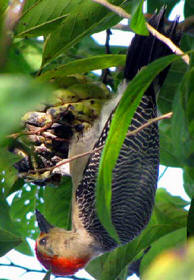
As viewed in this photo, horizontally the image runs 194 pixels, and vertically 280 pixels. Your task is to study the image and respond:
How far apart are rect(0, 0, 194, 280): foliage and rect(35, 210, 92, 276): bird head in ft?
0.28

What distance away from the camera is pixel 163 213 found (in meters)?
2.61

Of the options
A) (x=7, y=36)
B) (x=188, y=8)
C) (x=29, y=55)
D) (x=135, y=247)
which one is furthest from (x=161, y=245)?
(x=7, y=36)

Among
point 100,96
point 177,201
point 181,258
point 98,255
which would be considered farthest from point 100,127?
point 181,258

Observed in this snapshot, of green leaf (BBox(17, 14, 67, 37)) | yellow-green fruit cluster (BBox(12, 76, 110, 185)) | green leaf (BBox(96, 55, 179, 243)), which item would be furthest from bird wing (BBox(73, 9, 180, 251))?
green leaf (BBox(96, 55, 179, 243))

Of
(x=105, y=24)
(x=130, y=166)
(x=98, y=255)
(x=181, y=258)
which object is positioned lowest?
(x=98, y=255)

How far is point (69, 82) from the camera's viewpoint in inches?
92.3

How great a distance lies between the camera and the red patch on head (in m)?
2.79

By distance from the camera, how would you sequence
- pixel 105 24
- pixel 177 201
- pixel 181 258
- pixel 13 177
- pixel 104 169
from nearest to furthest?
pixel 181 258, pixel 104 169, pixel 105 24, pixel 13 177, pixel 177 201

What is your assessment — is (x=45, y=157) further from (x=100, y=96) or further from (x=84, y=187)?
(x=100, y=96)

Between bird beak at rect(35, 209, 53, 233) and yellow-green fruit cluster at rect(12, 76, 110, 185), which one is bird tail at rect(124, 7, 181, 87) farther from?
bird beak at rect(35, 209, 53, 233)

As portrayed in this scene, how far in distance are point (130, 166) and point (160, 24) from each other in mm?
608

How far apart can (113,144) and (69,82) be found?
3.49ft

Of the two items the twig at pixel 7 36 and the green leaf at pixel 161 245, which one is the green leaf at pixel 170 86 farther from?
the twig at pixel 7 36

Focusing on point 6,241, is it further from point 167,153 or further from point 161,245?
point 167,153
